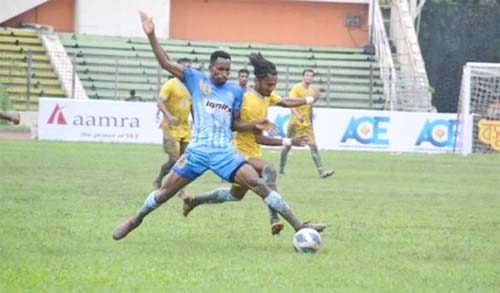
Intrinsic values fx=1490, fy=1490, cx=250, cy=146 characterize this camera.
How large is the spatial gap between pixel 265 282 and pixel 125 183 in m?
12.4

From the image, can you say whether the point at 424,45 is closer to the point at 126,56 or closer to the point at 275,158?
the point at 126,56

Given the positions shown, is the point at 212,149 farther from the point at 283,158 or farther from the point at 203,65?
the point at 203,65

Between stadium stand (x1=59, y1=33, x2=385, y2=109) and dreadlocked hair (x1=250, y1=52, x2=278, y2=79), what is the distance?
3105cm

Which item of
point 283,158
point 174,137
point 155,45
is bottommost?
point 283,158

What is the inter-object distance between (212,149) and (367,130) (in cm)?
2700

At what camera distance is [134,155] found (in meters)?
32.7

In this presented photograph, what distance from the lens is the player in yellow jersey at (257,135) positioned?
14648 millimetres

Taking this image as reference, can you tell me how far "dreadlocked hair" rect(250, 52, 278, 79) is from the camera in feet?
49.0

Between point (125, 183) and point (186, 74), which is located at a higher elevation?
point (186, 74)

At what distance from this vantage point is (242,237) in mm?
15000

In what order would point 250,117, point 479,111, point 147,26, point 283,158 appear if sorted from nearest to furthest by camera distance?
point 147,26, point 250,117, point 283,158, point 479,111

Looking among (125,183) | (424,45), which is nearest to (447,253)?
(125,183)

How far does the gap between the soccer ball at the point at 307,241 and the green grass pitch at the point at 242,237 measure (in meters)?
0.10

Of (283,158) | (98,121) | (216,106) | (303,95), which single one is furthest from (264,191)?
(98,121)
